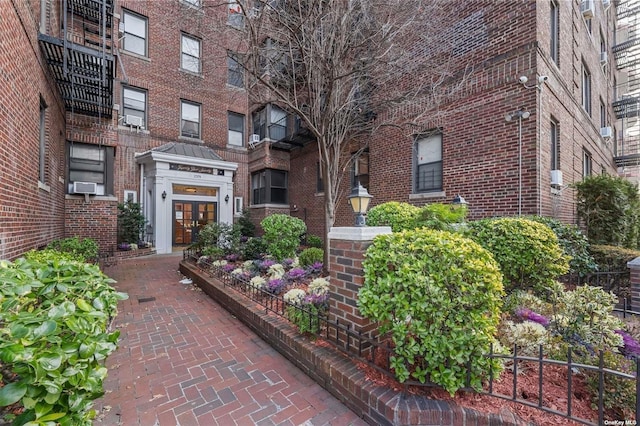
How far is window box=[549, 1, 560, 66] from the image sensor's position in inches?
279

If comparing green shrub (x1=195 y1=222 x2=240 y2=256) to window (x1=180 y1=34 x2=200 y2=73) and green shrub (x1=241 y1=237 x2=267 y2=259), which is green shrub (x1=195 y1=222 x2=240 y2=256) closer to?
green shrub (x1=241 y1=237 x2=267 y2=259)

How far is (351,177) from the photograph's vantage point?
10.1 m

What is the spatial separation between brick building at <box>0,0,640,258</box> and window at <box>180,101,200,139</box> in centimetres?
6

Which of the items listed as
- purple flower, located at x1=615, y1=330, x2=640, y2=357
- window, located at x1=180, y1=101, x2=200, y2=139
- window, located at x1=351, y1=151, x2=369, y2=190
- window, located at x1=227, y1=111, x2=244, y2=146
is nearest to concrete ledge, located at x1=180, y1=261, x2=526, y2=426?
purple flower, located at x1=615, y1=330, x2=640, y2=357

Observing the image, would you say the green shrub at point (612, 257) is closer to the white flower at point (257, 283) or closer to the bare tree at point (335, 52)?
the bare tree at point (335, 52)

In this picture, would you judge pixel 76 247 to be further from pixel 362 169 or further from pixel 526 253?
pixel 526 253

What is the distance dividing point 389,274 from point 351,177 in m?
7.99

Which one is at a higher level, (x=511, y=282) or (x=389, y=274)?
(x=389, y=274)

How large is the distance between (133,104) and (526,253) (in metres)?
14.1

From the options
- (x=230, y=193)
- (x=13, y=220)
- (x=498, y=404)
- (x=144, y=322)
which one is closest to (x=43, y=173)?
(x=13, y=220)

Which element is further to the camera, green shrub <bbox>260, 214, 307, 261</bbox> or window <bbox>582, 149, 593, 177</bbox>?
window <bbox>582, 149, 593, 177</bbox>

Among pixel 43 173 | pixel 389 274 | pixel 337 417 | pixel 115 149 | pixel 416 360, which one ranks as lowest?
pixel 337 417

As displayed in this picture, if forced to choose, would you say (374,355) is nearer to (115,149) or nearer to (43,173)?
(43,173)

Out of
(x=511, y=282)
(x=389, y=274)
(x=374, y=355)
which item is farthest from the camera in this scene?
(x=511, y=282)
